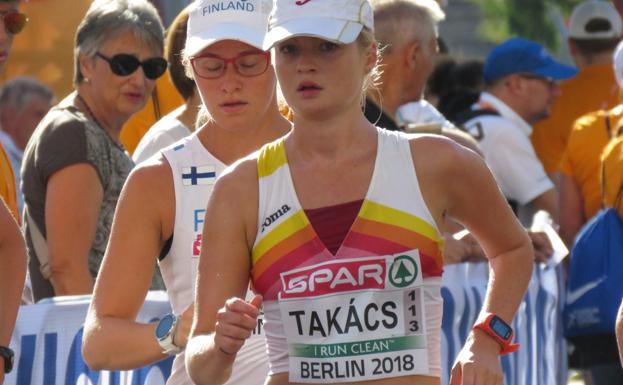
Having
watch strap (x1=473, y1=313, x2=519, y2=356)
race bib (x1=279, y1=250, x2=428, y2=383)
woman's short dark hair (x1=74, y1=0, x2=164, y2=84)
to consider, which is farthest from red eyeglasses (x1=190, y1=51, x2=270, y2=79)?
woman's short dark hair (x1=74, y1=0, x2=164, y2=84)

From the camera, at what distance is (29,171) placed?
567cm

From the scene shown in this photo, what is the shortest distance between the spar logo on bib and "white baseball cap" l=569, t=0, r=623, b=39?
21.9ft

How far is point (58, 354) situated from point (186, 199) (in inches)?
57.0

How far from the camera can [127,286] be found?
3992 mm

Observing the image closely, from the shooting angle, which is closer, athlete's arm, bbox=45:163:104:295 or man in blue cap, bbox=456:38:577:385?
athlete's arm, bbox=45:163:104:295

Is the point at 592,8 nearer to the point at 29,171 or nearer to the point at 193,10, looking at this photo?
the point at 29,171

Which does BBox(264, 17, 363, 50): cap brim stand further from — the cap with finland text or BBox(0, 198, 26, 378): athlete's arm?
the cap with finland text

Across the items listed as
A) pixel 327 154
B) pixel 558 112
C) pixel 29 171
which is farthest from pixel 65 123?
pixel 558 112

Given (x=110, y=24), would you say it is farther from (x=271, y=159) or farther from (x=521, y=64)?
(x=521, y=64)

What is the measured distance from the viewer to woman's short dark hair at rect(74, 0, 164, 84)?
5941 mm

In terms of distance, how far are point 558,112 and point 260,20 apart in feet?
18.8

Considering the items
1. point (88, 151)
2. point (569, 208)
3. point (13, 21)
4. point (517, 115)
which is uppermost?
point (517, 115)

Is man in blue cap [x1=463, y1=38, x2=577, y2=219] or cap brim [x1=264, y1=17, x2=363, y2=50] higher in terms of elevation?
man in blue cap [x1=463, y1=38, x2=577, y2=219]

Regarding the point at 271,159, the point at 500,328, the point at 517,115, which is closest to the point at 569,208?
the point at 517,115
